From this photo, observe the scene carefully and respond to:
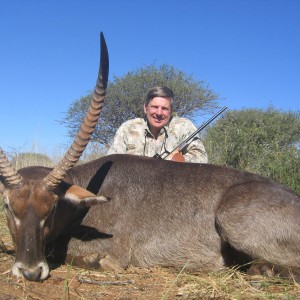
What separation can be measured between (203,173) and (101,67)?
5.84ft

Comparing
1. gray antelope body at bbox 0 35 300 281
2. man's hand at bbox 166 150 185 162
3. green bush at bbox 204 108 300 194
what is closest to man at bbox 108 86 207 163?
man's hand at bbox 166 150 185 162

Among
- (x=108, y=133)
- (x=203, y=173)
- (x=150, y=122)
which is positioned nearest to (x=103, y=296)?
(x=203, y=173)

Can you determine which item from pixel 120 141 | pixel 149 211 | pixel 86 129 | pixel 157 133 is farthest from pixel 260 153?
pixel 86 129

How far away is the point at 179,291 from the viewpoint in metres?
3.92

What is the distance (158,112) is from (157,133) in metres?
0.48

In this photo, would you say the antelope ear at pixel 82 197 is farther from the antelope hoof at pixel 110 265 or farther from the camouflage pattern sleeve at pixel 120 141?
the camouflage pattern sleeve at pixel 120 141

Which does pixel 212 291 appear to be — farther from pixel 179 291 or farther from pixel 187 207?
pixel 187 207

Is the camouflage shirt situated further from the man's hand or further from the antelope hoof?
the antelope hoof

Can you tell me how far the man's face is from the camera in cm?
759

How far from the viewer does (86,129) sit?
456 centimetres

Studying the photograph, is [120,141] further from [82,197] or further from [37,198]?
[37,198]

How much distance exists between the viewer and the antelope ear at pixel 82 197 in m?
4.52

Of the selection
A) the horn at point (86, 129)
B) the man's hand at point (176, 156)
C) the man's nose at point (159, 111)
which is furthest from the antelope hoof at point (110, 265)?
the man's nose at point (159, 111)

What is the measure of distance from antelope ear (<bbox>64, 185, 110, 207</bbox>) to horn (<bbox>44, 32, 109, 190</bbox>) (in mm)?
216
